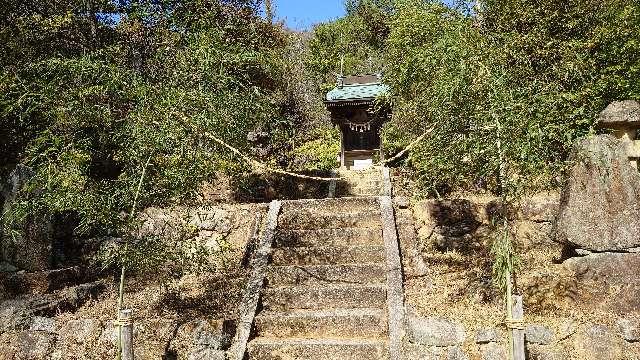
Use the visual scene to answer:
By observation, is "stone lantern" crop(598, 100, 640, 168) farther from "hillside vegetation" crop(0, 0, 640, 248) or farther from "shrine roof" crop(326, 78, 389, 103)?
"shrine roof" crop(326, 78, 389, 103)

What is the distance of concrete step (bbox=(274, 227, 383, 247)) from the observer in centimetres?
789

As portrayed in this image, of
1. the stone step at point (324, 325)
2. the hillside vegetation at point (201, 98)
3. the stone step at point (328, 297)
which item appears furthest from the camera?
the stone step at point (328, 297)

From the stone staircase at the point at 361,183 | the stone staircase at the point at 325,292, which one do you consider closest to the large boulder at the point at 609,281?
the stone staircase at the point at 325,292

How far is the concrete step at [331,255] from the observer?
7387mm

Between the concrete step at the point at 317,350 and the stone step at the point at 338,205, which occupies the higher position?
the stone step at the point at 338,205

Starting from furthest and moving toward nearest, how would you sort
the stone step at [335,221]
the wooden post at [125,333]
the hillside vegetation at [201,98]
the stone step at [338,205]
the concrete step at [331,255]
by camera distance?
the stone step at [338,205], the stone step at [335,221], the concrete step at [331,255], the hillside vegetation at [201,98], the wooden post at [125,333]

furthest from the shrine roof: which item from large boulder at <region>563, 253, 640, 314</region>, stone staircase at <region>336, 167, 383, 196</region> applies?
large boulder at <region>563, 253, 640, 314</region>

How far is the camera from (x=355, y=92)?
17.3m

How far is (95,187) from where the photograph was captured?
5730 millimetres

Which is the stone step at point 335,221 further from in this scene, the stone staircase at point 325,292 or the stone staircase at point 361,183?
the stone staircase at point 361,183

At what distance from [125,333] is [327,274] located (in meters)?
2.92

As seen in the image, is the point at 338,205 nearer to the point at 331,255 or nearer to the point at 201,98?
the point at 331,255

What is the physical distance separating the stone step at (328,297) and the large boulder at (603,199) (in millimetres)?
2442

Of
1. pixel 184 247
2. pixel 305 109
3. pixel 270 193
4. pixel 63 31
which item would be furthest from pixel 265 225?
pixel 305 109
